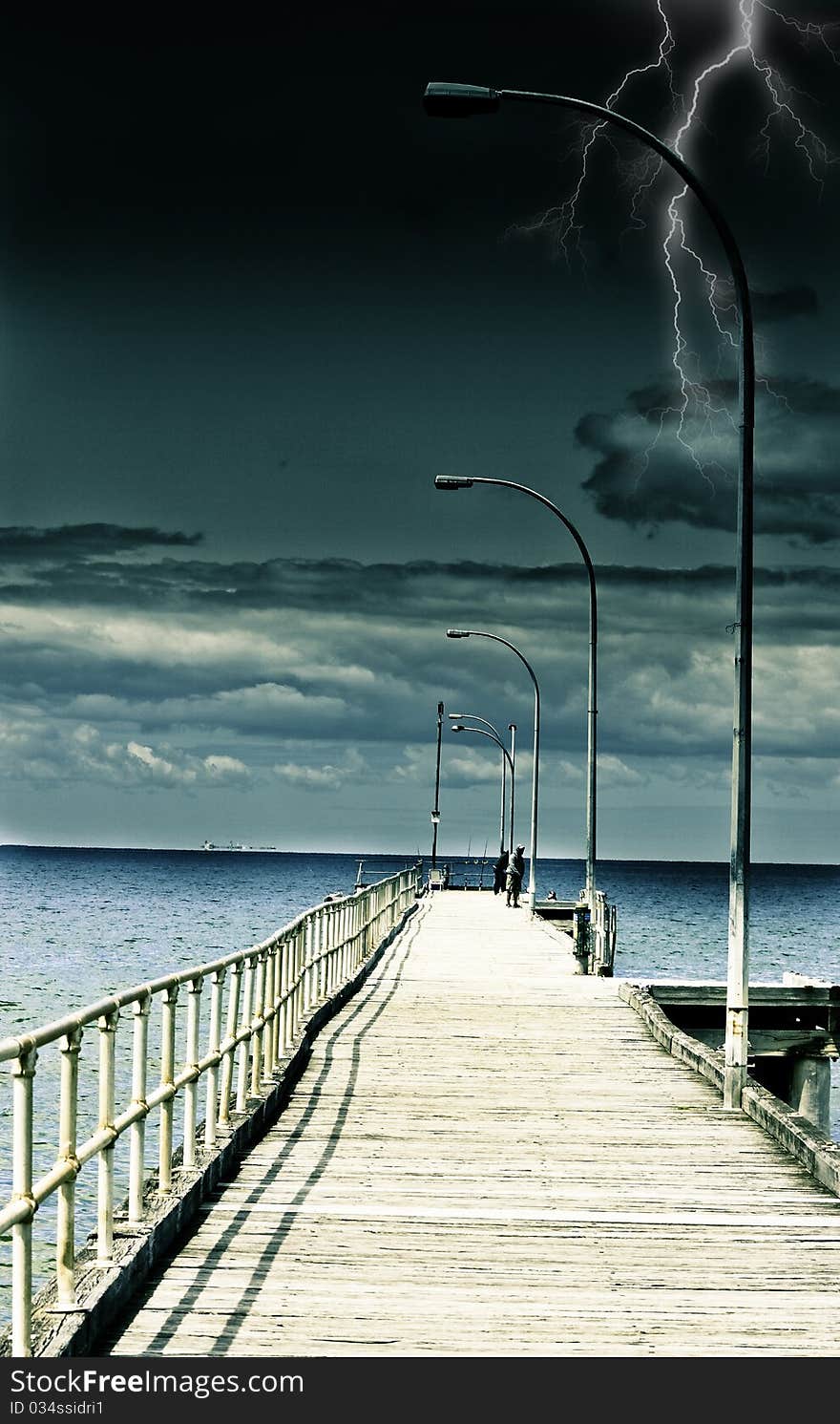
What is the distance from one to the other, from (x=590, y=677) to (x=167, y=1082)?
76.6 ft

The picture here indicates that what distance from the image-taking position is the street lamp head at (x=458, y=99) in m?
14.9

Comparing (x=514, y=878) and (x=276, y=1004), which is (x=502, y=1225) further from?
(x=514, y=878)

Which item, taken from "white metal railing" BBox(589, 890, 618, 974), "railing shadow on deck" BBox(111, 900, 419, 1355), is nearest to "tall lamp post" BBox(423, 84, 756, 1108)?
"railing shadow on deck" BBox(111, 900, 419, 1355)

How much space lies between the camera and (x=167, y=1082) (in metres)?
8.73

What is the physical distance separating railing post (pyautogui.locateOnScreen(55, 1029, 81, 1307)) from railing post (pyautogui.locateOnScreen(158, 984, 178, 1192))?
5.95ft

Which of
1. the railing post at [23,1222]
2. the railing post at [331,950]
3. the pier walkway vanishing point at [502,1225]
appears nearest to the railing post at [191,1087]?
the pier walkway vanishing point at [502,1225]

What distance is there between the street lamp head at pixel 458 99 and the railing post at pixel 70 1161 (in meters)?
10.9

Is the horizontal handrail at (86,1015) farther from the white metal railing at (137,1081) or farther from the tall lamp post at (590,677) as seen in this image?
the tall lamp post at (590,677)

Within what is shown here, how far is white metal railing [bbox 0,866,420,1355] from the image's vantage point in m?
5.82
